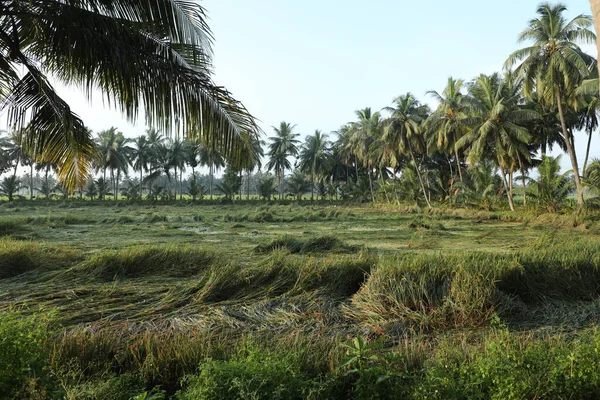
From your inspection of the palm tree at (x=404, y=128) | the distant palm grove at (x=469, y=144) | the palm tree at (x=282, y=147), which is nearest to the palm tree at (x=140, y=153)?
the distant palm grove at (x=469, y=144)

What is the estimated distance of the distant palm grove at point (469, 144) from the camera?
1995 cm

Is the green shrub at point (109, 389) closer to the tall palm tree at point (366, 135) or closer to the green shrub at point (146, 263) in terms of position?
the green shrub at point (146, 263)

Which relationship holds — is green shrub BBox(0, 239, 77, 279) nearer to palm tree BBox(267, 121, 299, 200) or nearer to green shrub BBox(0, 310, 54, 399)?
green shrub BBox(0, 310, 54, 399)

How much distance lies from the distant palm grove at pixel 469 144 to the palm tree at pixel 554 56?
47 mm

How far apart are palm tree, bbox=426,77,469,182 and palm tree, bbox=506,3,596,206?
6.20m

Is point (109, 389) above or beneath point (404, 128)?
beneath

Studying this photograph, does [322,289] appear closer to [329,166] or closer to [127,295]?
[127,295]

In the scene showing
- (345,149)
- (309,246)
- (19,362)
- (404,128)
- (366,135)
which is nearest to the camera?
(19,362)

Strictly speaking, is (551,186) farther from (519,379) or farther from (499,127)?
(519,379)

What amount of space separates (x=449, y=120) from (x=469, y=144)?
2.38 meters

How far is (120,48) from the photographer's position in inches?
187

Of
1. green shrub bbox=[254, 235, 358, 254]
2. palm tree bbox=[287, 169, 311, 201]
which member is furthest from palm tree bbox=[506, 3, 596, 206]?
palm tree bbox=[287, 169, 311, 201]

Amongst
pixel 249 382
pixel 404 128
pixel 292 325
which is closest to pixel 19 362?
pixel 249 382

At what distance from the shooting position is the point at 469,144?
98.0 ft
